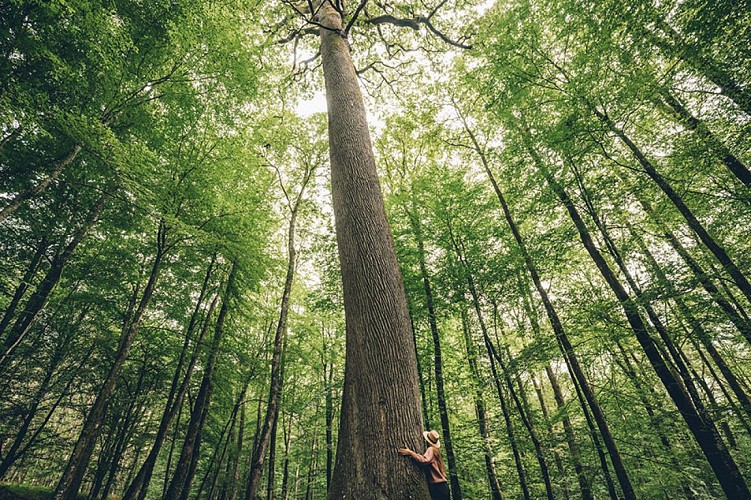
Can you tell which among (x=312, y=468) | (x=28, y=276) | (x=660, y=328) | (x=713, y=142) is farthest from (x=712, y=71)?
(x=312, y=468)

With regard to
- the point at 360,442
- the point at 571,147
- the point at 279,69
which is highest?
the point at 279,69

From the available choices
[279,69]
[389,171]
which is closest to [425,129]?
[389,171]

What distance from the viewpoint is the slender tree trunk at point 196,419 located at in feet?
28.6

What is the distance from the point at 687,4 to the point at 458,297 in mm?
7133

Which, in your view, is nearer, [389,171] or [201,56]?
[201,56]

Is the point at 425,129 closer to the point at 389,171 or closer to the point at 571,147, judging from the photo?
→ the point at 389,171

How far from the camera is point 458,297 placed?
29.0ft

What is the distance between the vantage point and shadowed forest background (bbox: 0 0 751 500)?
417 centimetres

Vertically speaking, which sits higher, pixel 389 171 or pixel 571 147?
pixel 389 171

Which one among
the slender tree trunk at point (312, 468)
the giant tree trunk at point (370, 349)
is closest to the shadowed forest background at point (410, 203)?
the giant tree trunk at point (370, 349)

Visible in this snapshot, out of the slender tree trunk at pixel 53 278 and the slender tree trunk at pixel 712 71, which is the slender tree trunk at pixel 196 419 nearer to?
the slender tree trunk at pixel 53 278

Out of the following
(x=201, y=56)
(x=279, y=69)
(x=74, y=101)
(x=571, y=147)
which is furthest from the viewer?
(x=279, y=69)

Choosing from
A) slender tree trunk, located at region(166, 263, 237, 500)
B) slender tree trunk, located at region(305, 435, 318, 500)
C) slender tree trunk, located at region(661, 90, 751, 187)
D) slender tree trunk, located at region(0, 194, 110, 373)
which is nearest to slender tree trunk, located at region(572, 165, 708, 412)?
slender tree trunk, located at region(661, 90, 751, 187)

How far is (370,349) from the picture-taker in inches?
87.5
